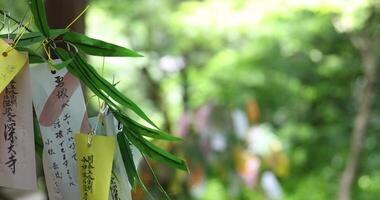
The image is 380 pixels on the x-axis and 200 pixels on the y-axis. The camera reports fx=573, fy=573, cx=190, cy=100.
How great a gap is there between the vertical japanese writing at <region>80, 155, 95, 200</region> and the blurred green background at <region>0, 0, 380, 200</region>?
146 cm

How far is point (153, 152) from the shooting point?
51 centimetres

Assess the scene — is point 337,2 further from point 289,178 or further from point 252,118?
point 289,178

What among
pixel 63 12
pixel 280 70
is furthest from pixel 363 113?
pixel 63 12

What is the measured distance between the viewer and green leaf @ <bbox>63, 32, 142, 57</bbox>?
18.5 inches

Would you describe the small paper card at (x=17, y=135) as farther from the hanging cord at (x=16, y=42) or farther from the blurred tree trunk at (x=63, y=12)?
the blurred tree trunk at (x=63, y=12)

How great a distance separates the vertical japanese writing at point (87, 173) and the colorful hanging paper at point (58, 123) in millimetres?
18

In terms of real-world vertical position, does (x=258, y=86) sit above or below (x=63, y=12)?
above

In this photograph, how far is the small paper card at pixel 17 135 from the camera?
45cm

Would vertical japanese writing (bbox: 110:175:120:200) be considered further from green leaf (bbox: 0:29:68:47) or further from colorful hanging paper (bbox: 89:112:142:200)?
green leaf (bbox: 0:29:68:47)

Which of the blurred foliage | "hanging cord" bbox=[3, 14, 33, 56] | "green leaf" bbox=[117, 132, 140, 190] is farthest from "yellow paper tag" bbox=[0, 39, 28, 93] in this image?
the blurred foliage

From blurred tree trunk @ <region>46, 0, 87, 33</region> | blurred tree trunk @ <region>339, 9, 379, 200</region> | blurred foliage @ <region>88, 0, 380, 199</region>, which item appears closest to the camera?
blurred tree trunk @ <region>46, 0, 87, 33</region>

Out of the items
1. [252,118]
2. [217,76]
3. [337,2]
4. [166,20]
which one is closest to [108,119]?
[337,2]

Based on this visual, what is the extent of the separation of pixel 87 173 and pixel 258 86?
2.06m

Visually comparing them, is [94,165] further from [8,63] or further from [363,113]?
[363,113]
